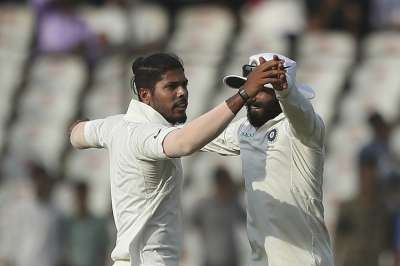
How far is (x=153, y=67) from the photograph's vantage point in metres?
8.65

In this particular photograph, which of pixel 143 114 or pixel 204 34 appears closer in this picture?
pixel 143 114

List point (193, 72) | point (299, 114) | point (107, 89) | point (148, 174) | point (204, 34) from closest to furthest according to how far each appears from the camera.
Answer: point (299, 114), point (148, 174), point (193, 72), point (107, 89), point (204, 34)

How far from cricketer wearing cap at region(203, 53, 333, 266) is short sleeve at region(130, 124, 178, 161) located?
601 millimetres

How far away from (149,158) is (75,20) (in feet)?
30.0

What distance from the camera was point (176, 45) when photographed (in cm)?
1750

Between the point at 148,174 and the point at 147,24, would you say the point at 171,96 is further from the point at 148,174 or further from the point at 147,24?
the point at 147,24

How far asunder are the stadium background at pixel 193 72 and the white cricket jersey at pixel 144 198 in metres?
5.72

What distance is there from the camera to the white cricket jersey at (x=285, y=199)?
28.7 feet

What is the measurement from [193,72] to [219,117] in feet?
30.7

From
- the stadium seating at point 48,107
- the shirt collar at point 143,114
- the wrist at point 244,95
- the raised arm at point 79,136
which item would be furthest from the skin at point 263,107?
the stadium seating at point 48,107

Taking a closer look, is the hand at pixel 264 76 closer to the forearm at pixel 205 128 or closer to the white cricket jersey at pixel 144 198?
the forearm at pixel 205 128

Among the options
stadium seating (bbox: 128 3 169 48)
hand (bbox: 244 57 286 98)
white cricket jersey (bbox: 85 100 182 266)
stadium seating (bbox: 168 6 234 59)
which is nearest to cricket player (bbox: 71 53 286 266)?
white cricket jersey (bbox: 85 100 182 266)

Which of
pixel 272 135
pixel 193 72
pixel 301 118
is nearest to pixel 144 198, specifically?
pixel 272 135

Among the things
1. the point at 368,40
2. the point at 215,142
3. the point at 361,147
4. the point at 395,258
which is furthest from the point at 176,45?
the point at 215,142
